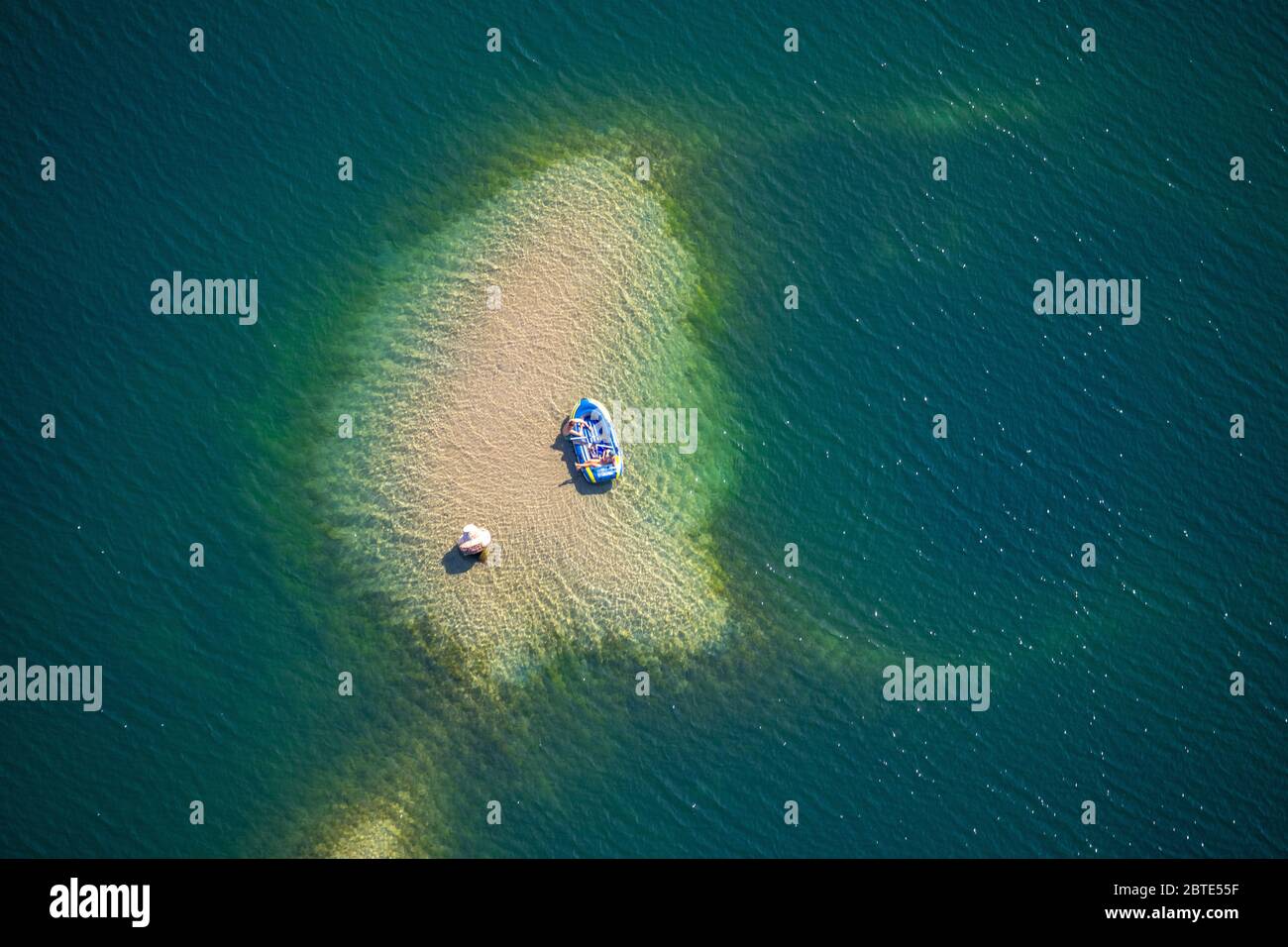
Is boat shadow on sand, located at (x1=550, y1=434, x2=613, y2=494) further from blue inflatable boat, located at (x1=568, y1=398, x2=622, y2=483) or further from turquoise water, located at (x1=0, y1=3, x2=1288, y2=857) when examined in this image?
turquoise water, located at (x1=0, y1=3, x2=1288, y2=857)

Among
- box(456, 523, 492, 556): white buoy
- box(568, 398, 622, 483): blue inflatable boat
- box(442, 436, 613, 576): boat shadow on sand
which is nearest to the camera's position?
box(456, 523, 492, 556): white buoy

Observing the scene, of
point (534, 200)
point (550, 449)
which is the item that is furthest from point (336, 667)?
point (534, 200)

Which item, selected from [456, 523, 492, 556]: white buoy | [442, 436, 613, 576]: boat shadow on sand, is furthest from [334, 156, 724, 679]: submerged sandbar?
[456, 523, 492, 556]: white buoy

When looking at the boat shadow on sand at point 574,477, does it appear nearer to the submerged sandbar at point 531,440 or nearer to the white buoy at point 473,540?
the submerged sandbar at point 531,440

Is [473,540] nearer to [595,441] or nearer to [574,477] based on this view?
[574,477]

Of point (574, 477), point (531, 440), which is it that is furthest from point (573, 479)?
point (531, 440)

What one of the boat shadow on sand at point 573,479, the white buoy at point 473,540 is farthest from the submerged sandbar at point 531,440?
the white buoy at point 473,540

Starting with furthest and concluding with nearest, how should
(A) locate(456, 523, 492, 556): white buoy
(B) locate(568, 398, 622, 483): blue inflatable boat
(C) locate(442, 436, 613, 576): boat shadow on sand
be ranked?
(C) locate(442, 436, 613, 576): boat shadow on sand → (B) locate(568, 398, 622, 483): blue inflatable boat → (A) locate(456, 523, 492, 556): white buoy
